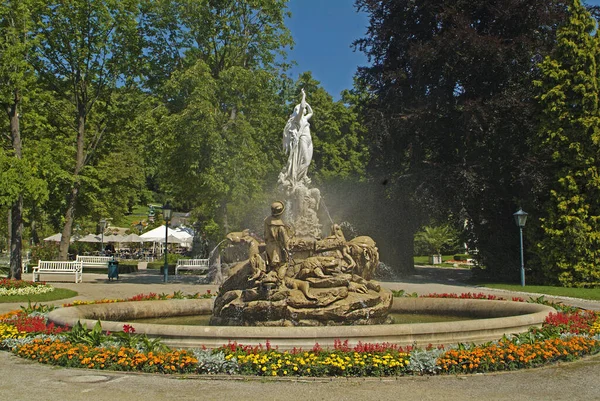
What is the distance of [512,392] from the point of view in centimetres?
712

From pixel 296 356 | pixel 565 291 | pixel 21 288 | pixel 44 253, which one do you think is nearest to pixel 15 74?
pixel 21 288

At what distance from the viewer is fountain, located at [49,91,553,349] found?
8.66 meters

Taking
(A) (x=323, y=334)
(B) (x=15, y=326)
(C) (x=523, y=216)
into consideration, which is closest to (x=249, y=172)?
(C) (x=523, y=216)

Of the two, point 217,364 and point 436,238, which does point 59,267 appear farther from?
point 436,238

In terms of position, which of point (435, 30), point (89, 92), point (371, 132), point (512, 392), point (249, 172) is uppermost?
point (435, 30)

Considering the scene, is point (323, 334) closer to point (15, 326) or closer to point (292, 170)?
point (15, 326)

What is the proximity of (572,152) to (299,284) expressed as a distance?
18744mm

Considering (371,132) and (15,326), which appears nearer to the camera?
(15,326)

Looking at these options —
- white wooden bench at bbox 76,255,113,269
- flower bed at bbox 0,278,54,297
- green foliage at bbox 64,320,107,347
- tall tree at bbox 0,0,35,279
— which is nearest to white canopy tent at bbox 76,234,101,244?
white wooden bench at bbox 76,255,113,269

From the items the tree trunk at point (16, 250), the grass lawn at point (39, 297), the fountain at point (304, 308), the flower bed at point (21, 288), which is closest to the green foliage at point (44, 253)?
the tree trunk at point (16, 250)

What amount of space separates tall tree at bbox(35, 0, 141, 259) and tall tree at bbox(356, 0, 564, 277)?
1226cm

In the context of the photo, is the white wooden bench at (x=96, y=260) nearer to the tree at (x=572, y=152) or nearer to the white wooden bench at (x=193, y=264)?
the white wooden bench at (x=193, y=264)

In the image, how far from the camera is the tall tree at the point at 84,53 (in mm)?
27125

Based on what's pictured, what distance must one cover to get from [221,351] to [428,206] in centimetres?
2076
